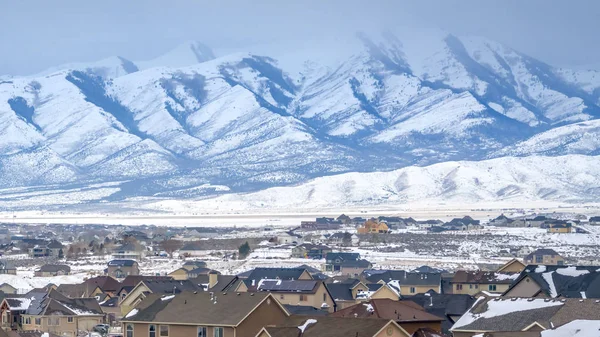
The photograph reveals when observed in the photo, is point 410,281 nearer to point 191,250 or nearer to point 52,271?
point 52,271

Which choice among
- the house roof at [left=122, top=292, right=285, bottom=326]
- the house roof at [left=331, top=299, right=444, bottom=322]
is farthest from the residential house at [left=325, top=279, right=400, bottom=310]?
Result: the house roof at [left=122, top=292, right=285, bottom=326]

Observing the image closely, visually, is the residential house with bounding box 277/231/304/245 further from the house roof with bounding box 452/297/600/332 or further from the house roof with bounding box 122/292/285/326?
the house roof with bounding box 452/297/600/332

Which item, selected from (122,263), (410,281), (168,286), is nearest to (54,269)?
(122,263)

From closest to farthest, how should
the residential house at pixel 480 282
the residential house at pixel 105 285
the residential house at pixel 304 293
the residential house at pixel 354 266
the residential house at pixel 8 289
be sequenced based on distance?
1. the residential house at pixel 304 293
2. the residential house at pixel 480 282
3. the residential house at pixel 105 285
4. the residential house at pixel 8 289
5. the residential house at pixel 354 266

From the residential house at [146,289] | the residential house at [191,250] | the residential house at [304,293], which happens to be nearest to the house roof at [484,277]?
the residential house at [304,293]

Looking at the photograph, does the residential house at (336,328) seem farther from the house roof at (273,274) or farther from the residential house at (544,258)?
the residential house at (544,258)
